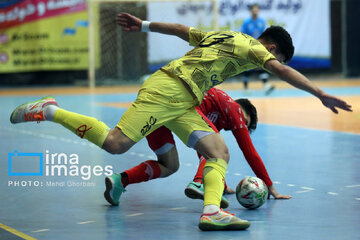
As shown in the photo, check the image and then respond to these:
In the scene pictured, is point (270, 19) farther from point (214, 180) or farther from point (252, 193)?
point (214, 180)

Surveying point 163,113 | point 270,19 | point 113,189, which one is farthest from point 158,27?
point 270,19

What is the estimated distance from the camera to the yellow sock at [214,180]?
16.9 feet

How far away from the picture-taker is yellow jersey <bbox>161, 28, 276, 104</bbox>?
5344mm

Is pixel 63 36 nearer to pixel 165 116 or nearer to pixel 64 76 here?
pixel 64 76

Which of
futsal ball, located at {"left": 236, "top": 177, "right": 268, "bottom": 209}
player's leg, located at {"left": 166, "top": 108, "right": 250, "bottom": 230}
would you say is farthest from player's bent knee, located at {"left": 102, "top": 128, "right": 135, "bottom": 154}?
futsal ball, located at {"left": 236, "top": 177, "right": 268, "bottom": 209}

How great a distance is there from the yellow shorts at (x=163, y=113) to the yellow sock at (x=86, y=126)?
154mm

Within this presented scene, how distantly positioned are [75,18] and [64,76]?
2247 millimetres

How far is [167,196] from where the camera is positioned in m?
6.36

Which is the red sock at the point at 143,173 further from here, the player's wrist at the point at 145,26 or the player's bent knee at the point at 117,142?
the player's wrist at the point at 145,26

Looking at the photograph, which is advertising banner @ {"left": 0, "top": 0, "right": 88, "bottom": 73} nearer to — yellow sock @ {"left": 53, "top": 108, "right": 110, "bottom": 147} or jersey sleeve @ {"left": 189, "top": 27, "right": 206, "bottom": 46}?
jersey sleeve @ {"left": 189, "top": 27, "right": 206, "bottom": 46}

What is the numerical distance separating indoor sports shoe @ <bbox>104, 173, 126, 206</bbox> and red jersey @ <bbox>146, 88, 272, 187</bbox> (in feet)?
1.43

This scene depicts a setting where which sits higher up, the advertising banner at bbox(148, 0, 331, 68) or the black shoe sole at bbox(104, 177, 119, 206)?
the black shoe sole at bbox(104, 177, 119, 206)

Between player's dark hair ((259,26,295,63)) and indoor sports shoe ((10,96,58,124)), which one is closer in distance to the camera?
player's dark hair ((259,26,295,63))

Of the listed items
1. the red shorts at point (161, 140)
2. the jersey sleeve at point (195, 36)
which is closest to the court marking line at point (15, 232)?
the red shorts at point (161, 140)
